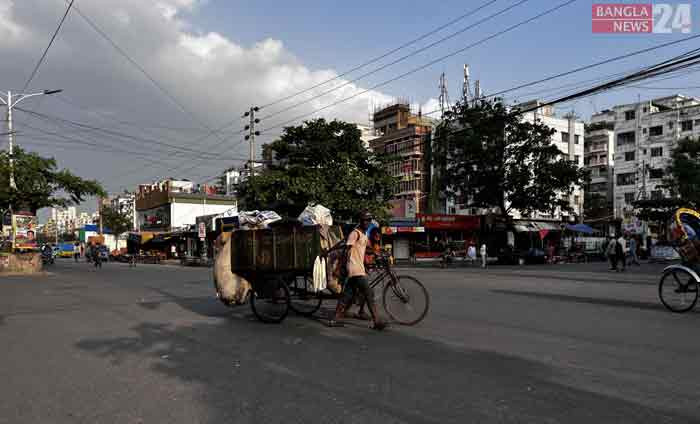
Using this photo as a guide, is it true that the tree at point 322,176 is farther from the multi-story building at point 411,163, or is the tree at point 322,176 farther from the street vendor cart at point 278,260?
the street vendor cart at point 278,260

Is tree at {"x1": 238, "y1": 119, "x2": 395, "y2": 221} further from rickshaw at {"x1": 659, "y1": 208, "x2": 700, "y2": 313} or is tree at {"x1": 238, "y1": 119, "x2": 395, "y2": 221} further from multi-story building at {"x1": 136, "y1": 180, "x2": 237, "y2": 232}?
multi-story building at {"x1": 136, "y1": 180, "x2": 237, "y2": 232}

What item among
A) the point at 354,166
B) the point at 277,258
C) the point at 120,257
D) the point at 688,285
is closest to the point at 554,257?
the point at 354,166

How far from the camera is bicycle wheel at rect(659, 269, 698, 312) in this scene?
8805 mm

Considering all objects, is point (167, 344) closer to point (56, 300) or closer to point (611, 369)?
point (611, 369)

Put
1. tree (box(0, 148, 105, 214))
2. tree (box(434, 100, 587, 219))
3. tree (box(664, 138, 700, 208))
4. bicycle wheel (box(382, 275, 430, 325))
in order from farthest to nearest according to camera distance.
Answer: tree (box(664, 138, 700, 208))
tree (box(434, 100, 587, 219))
tree (box(0, 148, 105, 214))
bicycle wheel (box(382, 275, 430, 325))

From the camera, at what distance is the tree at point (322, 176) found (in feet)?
110

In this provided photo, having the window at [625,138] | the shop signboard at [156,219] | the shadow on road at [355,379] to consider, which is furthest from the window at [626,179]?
the shadow on road at [355,379]

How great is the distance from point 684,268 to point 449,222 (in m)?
34.6

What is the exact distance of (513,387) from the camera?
4578mm

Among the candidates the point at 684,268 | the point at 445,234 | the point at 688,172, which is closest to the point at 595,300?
the point at 684,268

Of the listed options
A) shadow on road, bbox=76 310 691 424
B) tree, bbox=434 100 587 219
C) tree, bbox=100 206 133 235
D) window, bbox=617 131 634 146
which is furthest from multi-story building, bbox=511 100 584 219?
tree, bbox=100 206 133 235

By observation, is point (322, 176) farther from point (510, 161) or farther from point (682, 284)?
point (682, 284)

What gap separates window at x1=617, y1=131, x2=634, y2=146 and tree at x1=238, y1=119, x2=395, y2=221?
41.2m

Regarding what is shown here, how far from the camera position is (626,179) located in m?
62.3
